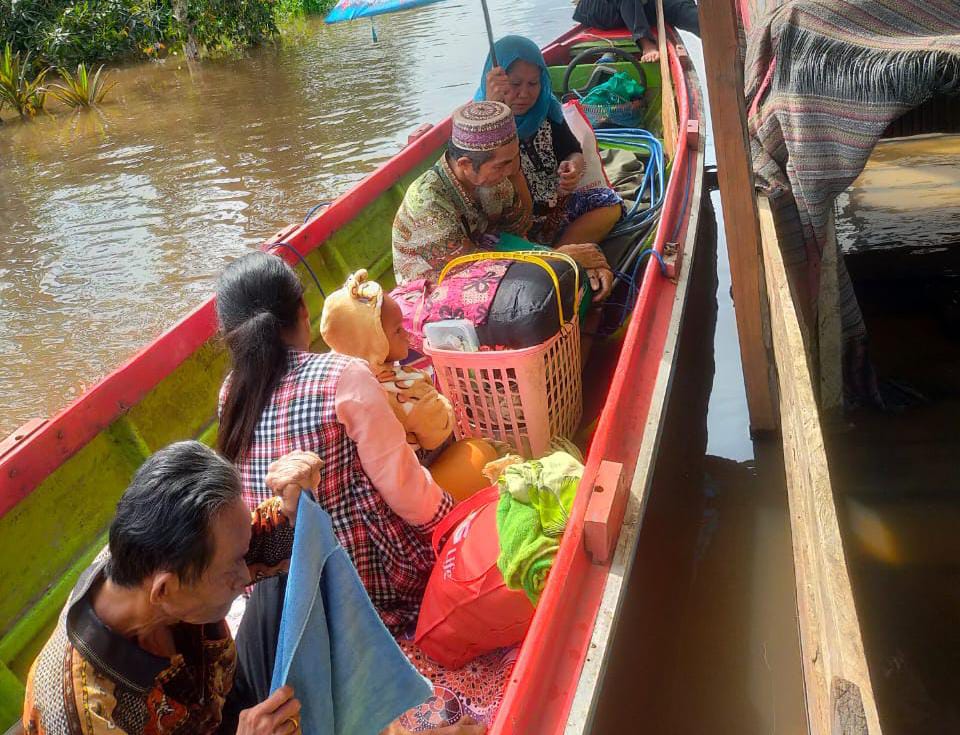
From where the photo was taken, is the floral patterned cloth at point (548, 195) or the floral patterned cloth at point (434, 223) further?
the floral patterned cloth at point (548, 195)

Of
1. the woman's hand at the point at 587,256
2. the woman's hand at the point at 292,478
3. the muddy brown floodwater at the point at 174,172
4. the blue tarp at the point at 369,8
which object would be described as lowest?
the muddy brown floodwater at the point at 174,172

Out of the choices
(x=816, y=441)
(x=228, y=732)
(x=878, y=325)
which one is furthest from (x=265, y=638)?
(x=878, y=325)

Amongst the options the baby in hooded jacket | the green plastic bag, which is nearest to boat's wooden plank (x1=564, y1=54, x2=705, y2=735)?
the baby in hooded jacket

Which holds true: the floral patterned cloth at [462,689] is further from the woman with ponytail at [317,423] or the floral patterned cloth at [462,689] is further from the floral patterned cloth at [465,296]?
the floral patterned cloth at [465,296]

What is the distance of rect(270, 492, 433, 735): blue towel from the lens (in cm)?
134

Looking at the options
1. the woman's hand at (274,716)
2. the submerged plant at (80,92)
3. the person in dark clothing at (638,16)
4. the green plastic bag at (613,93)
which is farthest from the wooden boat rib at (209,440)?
the submerged plant at (80,92)

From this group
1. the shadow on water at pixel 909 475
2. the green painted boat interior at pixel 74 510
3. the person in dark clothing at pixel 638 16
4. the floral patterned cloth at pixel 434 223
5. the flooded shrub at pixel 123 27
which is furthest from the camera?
the flooded shrub at pixel 123 27

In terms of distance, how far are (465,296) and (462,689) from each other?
1.18 m

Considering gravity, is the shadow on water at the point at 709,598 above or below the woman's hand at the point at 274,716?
below

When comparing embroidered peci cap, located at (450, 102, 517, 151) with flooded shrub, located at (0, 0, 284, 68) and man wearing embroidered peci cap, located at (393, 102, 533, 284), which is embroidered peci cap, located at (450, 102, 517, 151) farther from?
flooded shrub, located at (0, 0, 284, 68)

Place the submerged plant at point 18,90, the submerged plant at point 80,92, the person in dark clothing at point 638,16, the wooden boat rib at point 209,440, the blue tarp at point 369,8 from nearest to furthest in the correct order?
the wooden boat rib at point 209,440, the blue tarp at point 369,8, the person in dark clothing at point 638,16, the submerged plant at point 18,90, the submerged plant at point 80,92

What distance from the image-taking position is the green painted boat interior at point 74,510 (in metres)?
2.16

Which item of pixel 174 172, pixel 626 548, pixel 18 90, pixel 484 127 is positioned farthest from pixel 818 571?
pixel 18 90

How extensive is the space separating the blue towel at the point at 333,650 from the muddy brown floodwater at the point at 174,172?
437 centimetres
